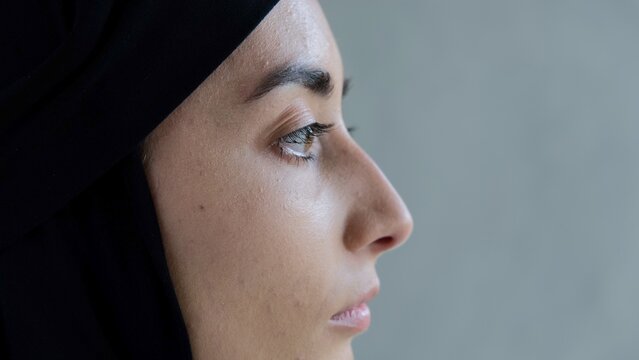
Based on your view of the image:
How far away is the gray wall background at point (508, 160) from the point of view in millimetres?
1769

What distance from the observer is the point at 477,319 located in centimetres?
182

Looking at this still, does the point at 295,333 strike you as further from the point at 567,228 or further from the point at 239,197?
the point at 567,228

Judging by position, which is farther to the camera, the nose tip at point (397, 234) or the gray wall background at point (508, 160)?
the gray wall background at point (508, 160)

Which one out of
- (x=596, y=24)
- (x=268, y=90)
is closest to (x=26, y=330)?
(x=268, y=90)

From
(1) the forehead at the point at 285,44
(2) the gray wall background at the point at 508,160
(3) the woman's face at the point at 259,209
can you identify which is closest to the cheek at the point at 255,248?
(3) the woman's face at the point at 259,209

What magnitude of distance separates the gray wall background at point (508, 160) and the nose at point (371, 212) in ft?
2.43

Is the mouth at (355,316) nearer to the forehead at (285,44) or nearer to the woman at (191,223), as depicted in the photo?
the woman at (191,223)

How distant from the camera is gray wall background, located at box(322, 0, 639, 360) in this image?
1.77 metres

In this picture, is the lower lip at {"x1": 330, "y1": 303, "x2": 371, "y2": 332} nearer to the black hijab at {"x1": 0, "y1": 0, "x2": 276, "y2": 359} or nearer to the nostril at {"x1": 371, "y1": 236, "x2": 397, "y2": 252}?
the nostril at {"x1": 371, "y1": 236, "x2": 397, "y2": 252}

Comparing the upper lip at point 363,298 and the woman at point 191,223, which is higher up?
the woman at point 191,223

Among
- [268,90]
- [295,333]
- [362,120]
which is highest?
[362,120]

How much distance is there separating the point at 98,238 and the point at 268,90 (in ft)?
0.82

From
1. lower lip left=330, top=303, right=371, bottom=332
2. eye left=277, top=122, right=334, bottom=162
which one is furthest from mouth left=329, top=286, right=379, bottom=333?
eye left=277, top=122, right=334, bottom=162

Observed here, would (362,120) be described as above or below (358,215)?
above
